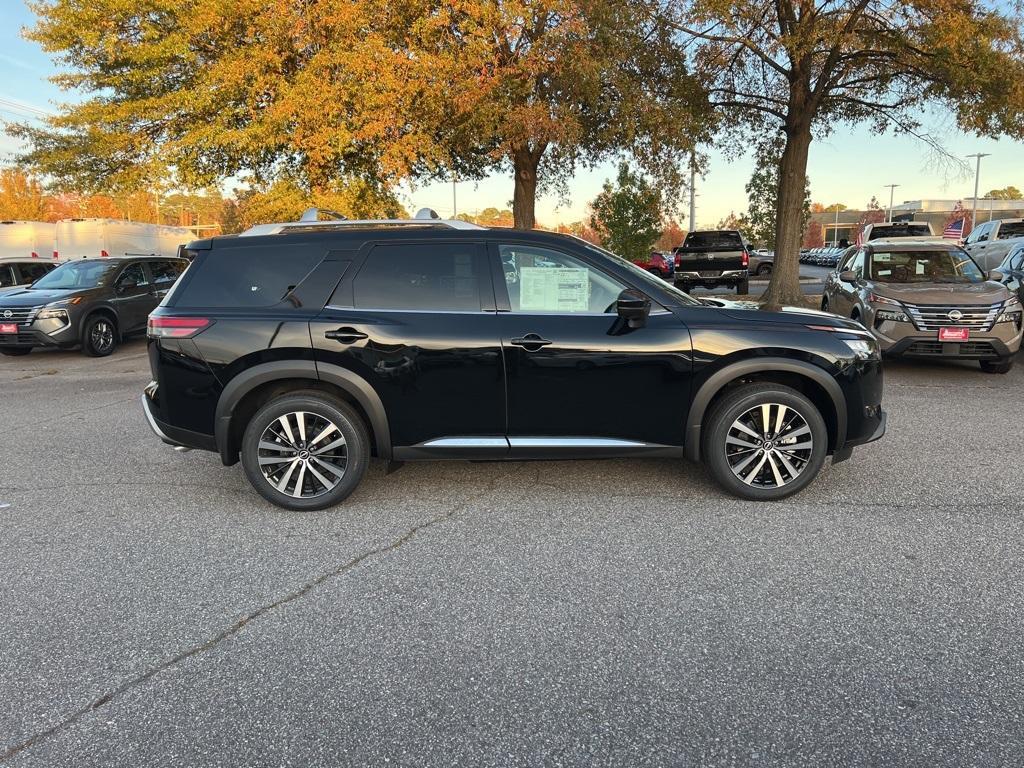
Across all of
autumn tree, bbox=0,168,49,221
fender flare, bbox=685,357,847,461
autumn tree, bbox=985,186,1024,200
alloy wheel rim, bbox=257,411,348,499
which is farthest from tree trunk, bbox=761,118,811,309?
autumn tree, bbox=985,186,1024,200

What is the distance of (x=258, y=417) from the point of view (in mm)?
4297

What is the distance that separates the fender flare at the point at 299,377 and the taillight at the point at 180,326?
0.38m

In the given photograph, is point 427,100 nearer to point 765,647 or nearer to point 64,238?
point 765,647

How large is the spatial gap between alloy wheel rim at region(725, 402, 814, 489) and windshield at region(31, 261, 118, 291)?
1136cm

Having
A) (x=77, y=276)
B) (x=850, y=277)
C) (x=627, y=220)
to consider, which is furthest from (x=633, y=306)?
(x=627, y=220)

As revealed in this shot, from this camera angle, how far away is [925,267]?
9.10 m

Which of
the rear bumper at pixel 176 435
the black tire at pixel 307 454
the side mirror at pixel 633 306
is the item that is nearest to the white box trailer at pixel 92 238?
the rear bumper at pixel 176 435

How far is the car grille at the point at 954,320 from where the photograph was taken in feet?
25.8

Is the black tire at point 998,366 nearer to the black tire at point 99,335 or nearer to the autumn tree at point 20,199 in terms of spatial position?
the black tire at point 99,335

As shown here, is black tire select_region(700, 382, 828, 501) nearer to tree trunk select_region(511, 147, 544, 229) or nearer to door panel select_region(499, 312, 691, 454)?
door panel select_region(499, 312, 691, 454)

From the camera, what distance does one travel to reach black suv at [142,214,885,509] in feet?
14.0

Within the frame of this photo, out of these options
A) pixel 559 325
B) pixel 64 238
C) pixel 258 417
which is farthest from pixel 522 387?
pixel 64 238

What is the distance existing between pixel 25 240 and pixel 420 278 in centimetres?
2390

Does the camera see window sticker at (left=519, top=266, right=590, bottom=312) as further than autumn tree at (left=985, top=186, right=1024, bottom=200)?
No
